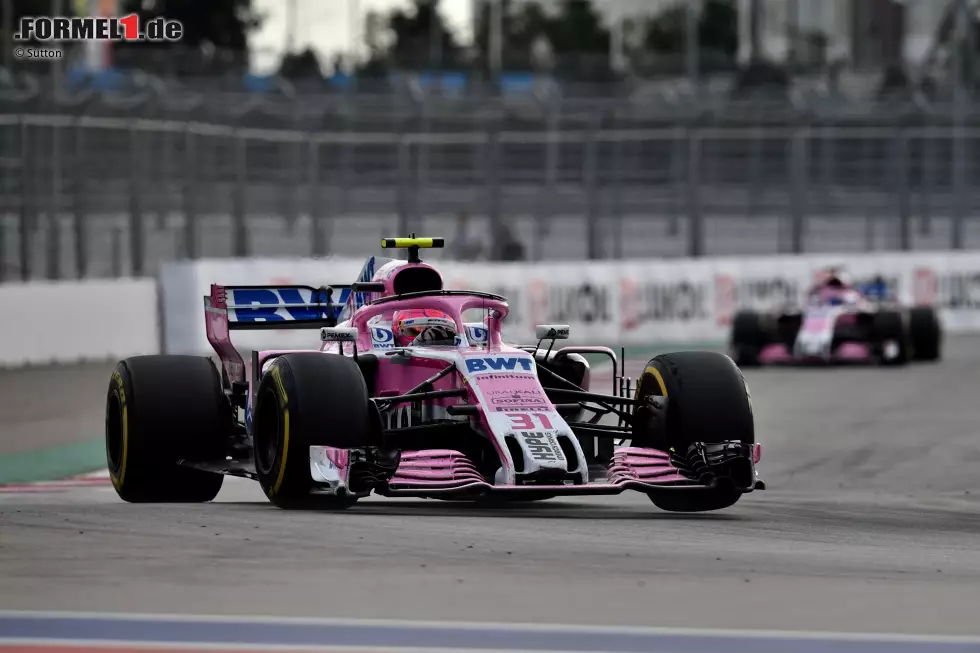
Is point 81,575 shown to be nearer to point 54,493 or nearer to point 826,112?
point 54,493

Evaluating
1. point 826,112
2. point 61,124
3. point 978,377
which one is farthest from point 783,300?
point 61,124

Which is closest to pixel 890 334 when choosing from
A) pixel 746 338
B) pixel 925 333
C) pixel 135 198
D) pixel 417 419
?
pixel 925 333

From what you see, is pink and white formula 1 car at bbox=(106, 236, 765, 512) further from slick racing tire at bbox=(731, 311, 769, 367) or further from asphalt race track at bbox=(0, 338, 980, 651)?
slick racing tire at bbox=(731, 311, 769, 367)

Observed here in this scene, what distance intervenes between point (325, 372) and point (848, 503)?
3553mm

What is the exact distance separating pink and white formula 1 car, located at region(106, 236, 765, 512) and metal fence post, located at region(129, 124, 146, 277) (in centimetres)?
1177

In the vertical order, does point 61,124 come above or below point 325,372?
above

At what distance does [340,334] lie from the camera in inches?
412

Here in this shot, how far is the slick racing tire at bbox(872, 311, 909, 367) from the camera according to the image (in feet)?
80.2

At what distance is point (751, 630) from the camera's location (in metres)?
6.39

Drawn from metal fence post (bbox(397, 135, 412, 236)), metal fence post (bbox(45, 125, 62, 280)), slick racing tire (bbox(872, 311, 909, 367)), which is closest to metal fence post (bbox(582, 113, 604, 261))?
metal fence post (bbox(397, 135, 412, 236))

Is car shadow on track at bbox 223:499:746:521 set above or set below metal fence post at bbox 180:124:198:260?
below

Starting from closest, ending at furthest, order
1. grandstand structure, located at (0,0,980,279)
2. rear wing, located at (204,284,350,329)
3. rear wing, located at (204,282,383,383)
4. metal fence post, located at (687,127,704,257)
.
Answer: rear wing, located at (204,282,383,383) < rear wing, located at (204,284,350,329) < grandstand structure, located at (0,0,980,279) < metal fence post, located at (687,127,704,257)

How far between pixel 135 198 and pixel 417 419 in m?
13.7

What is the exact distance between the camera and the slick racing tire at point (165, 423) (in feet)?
35.1
